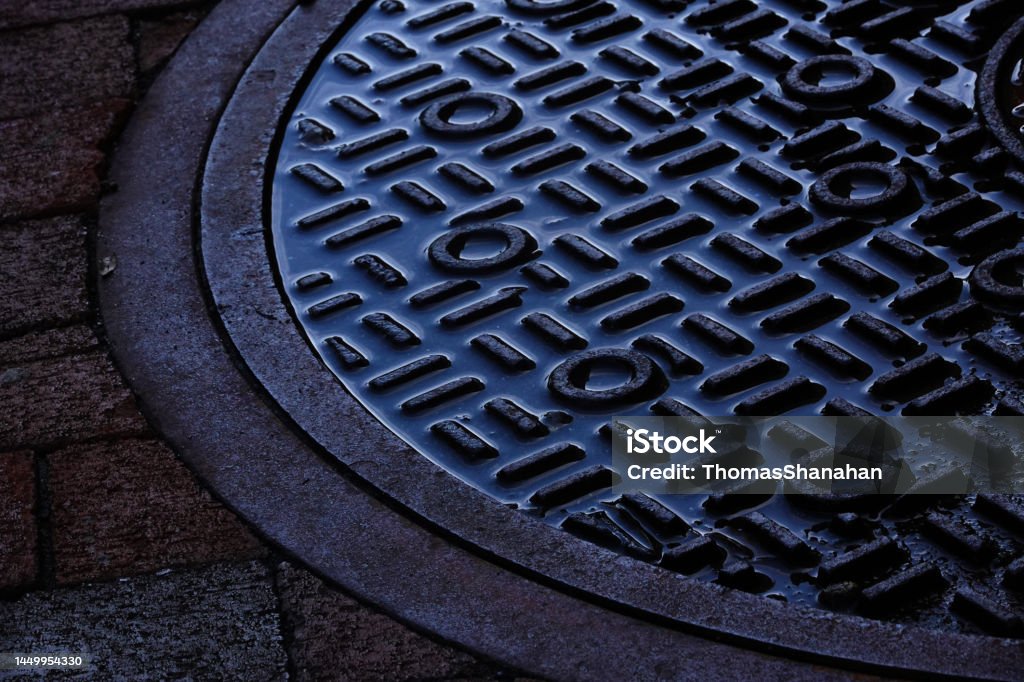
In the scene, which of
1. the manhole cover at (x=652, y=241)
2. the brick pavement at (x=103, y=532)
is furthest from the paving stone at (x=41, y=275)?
the manhole cover at (x=652, y=241)

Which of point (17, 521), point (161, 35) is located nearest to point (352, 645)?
A: point (17, 521)

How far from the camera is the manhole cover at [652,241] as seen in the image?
2492 mm

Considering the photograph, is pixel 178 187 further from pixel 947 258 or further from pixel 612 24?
pixel 947 258

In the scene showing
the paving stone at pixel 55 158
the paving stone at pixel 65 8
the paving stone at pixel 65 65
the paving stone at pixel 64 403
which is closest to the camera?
the paving stone at pixel 64 403

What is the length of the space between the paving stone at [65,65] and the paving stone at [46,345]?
2.71ft

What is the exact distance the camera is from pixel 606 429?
254 centimetres

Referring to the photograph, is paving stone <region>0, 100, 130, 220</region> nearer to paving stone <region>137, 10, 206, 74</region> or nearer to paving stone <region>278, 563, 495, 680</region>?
paving stone <region>137, 10, 206, 74</region>

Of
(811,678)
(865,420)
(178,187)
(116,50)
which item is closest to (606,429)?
(865,420)

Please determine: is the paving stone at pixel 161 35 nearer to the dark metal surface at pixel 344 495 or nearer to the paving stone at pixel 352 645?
the dark metal surface at pixel 344 495

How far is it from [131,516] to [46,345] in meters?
0.55

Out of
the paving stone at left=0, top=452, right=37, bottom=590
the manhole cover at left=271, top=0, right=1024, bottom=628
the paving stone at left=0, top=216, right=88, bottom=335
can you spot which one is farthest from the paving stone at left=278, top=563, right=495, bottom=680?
the paving stone at left=0, top=216, right=88, bottom=335

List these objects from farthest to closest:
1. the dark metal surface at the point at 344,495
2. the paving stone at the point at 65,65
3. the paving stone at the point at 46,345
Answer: the paving stone at the point at 65,65
the paving stone at the point at 46,345
the dark metal surface at the point at 344,495

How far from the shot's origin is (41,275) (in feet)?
10.2

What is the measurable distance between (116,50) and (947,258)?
2067mm
